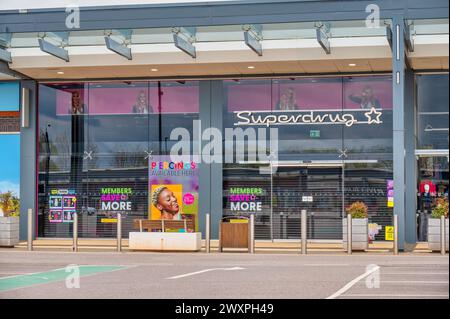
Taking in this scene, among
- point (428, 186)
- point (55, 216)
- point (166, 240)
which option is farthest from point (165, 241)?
point (428, 186)

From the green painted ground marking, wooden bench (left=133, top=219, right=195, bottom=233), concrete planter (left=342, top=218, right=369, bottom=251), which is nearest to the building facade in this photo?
wooden bench (left=133, top=219, right=195, bottom=233)

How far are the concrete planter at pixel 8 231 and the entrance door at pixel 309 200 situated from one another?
744cm

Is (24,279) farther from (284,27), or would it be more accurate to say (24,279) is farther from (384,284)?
(284,27)

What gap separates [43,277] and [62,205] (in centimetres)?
1236

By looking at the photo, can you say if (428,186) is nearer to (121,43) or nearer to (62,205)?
(121,43)

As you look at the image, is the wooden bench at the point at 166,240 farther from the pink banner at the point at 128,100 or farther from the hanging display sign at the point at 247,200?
the pink banner at the point at 128,100

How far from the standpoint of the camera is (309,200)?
2494cm

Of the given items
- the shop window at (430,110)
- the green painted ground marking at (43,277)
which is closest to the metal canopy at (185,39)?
the shop window at (430,110)

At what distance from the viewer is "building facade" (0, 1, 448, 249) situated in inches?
899

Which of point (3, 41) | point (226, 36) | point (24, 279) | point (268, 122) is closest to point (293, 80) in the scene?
point (268, 122)

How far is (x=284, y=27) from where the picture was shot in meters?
22.7

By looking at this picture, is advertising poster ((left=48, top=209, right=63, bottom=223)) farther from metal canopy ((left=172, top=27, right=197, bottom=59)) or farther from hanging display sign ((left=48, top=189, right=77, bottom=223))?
metal canopy ((left=172, top=27, right=197, bottom=59))

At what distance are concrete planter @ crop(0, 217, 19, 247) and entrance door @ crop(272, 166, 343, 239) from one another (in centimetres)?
744

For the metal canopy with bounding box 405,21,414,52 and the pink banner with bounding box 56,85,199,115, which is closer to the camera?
the metal canopy with bounding box 405,21,414,52
